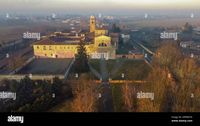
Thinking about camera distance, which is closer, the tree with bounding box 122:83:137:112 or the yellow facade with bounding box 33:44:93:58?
the tree with bounding box 122:83:137:112

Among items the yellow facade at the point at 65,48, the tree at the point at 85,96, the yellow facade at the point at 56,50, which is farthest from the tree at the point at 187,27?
the yellow facade at the point at 56,50

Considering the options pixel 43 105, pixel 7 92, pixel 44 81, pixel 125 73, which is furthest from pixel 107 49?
pixel 7 92

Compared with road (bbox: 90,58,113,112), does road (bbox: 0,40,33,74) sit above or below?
above

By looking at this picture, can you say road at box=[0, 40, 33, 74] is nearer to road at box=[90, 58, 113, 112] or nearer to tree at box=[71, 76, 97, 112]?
tree at box=[71, 76, 97, 112]

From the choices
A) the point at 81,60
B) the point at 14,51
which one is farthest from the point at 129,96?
the point at 14,51

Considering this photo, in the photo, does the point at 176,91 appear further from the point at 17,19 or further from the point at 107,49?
the point at 107,49

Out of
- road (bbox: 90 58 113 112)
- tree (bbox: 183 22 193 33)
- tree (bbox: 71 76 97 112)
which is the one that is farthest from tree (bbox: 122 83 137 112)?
tree (bbox: 183 22 193 33)
